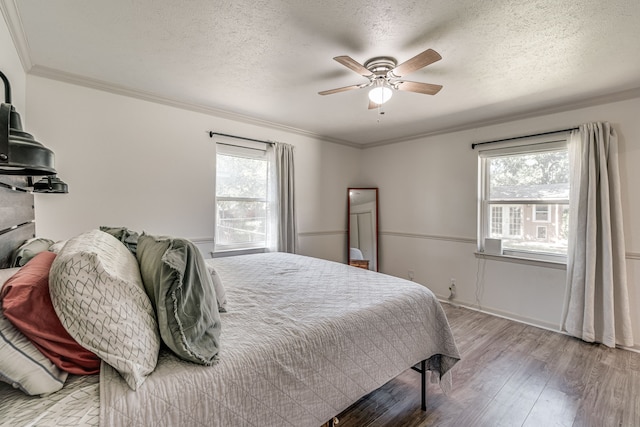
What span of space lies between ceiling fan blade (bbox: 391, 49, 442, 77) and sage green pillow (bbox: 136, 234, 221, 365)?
5.61 ft

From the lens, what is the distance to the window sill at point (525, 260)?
3.12m

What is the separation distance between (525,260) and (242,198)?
349 centimetres

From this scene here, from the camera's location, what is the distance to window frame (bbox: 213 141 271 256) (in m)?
3.51

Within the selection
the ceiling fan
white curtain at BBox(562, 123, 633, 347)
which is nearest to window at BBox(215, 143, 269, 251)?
the ceiling fan

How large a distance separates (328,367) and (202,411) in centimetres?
59

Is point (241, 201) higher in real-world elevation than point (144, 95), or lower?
lower

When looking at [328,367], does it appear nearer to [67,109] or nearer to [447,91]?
[447,91]

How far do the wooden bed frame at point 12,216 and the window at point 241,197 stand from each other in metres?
1.76

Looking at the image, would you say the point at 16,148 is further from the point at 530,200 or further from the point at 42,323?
the point at 530,200

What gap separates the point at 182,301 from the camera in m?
1.09

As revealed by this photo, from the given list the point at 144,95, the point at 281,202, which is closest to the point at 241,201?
the point at 281,202

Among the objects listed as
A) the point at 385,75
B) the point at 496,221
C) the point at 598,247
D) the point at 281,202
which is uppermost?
the point at 385,75

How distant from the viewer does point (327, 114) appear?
3.50 m

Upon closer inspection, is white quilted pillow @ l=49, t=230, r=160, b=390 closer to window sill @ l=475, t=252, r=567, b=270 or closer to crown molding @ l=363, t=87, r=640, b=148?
window sill @ l=475, t=252, r=567, b=270
